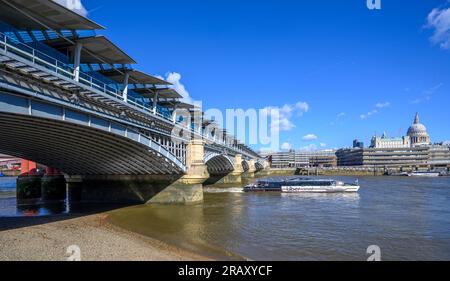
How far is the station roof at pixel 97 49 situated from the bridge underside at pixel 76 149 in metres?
4.33

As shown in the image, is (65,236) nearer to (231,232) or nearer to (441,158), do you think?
(231,232)

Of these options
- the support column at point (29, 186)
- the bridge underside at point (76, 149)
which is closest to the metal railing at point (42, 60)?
the bridge underside at point (76, 149)

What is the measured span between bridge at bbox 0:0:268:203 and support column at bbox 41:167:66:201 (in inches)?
80.7

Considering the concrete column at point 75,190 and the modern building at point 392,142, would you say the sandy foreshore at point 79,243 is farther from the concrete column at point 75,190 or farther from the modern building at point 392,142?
the modern building at point 392,142

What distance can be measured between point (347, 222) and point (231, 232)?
7.61m

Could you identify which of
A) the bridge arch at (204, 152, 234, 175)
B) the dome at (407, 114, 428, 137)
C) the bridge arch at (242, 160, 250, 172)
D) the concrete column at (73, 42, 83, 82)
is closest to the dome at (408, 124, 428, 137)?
the dome at (407, 114, 428, 137)

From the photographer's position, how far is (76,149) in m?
25.5

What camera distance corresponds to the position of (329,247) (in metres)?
15.3

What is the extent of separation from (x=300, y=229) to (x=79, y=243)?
11.0 m

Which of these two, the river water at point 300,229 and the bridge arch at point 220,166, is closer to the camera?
the river water at point 300,229

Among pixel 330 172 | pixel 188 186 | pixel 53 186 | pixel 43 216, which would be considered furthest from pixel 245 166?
pixel 43 216

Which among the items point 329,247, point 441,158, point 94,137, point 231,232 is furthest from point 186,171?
point 441,158

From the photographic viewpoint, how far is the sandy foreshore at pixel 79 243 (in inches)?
495

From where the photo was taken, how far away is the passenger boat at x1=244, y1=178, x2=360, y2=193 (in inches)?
1717
